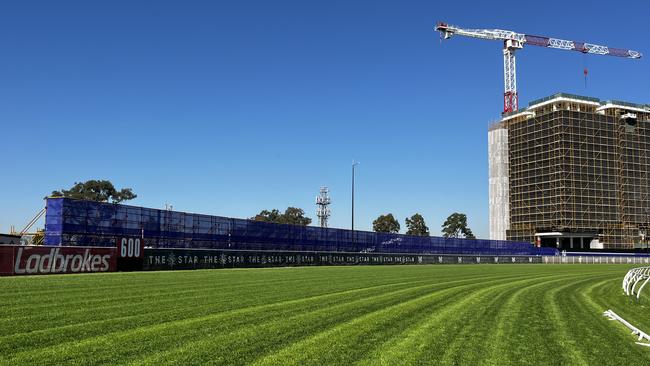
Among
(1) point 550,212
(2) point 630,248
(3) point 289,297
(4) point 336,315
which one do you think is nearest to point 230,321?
(4) point 336,315

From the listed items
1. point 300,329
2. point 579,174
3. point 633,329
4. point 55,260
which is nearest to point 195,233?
point 55,260

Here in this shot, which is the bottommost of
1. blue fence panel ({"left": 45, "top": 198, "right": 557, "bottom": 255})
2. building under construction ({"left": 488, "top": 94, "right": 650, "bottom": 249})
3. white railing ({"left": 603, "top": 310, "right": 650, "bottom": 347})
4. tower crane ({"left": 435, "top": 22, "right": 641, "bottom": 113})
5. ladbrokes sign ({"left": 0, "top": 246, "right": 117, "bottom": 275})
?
white railing ({"left": 603, "top": 310, "right": 650, "bottom": 347})

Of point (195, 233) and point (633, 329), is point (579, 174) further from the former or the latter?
point (633, 329)

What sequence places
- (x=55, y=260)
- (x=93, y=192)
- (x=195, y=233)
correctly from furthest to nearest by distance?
1. (x=93, y=192)
2. (x=195, y=233)
3. (x=55, y=260)

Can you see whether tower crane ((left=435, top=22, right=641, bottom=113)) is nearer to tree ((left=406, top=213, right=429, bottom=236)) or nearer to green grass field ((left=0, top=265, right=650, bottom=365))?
tree ((left=406, top=213, right=429, bottom=236))

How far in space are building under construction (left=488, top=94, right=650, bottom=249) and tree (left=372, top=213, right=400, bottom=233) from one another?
38.0 metres

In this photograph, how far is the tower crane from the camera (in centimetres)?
14538

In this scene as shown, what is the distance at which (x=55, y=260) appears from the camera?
2622cm

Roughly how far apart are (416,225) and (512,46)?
193 feet

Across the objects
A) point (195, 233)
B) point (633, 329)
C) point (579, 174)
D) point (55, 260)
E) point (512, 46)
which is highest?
point (512, 46)

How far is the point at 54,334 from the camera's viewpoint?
891 cm

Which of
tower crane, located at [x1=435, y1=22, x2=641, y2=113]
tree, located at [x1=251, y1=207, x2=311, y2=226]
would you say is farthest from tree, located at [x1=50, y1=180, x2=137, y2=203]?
tower crane, located at [x1=435, y1=22, x2=641, y2=113]

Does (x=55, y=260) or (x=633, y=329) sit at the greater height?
(x=55, y=260)

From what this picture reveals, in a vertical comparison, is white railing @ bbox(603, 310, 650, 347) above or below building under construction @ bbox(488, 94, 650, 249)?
below
